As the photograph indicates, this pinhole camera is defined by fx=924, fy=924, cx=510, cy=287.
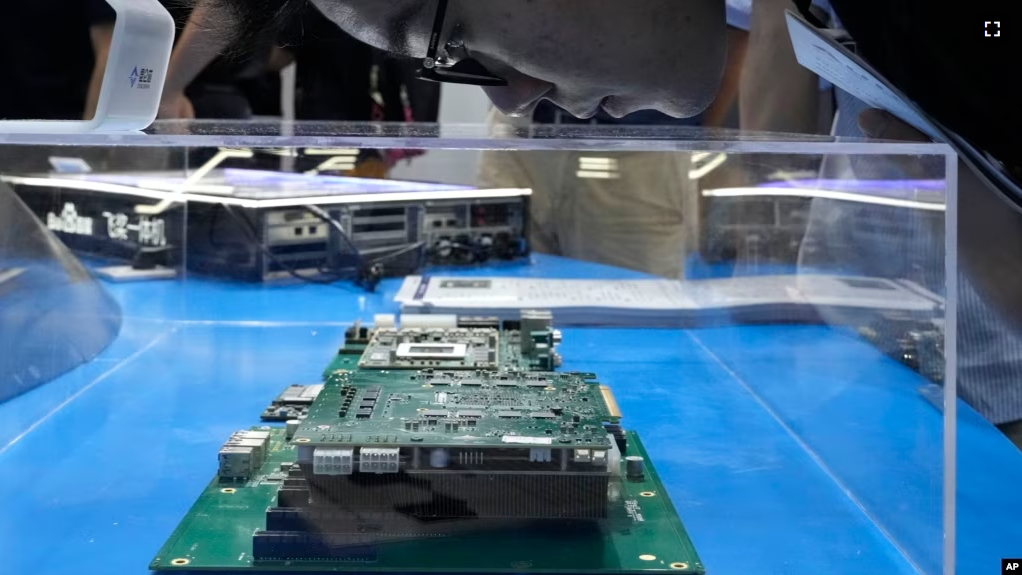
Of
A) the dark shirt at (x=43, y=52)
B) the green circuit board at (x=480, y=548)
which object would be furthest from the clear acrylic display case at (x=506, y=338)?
the dark shirt at (x=43, y=52)

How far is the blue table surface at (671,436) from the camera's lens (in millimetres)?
900

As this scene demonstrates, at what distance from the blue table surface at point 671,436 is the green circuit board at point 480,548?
0.03 metres

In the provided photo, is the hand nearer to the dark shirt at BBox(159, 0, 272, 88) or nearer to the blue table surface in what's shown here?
the dark shirt at BBox(159, 0, 272, 88)

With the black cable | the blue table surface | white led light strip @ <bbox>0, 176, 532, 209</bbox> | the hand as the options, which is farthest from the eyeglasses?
the black cable

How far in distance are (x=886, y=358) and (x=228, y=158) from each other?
0.97 metres

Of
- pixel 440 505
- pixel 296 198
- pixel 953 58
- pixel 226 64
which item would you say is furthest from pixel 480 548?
pixel 296 198

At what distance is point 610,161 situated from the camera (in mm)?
1367

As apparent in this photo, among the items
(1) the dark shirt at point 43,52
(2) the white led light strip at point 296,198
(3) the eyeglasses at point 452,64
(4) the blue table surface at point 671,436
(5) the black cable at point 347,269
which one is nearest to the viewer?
(3) the eyeglasses at point 452,64

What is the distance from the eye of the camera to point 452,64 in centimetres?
81

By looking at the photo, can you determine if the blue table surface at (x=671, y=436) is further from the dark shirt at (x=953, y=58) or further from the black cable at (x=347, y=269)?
the dark shirt at (x=953, y=58)

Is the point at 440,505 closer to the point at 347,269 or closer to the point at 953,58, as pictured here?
the point at 953,58

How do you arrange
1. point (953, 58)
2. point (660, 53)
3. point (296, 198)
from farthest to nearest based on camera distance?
1. point (296, 198)
2. point (660, 53)
3. point (953, 58)

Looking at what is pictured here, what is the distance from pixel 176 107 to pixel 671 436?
0.78m

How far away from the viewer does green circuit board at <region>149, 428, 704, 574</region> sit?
807 mm
